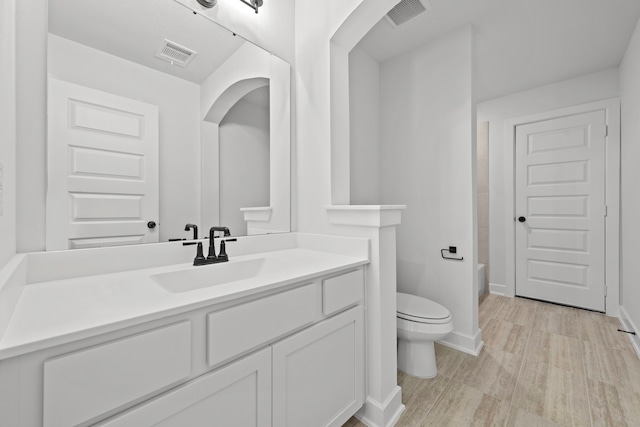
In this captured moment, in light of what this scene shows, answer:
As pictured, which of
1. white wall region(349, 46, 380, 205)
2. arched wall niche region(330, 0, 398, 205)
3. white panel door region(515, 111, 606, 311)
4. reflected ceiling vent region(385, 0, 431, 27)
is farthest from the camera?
white panel door region(515, 111, 606, 311)

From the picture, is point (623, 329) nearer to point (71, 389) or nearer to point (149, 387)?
point (149, 387)

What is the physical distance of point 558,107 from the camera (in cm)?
296

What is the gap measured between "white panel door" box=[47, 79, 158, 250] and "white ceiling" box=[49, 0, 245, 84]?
0.67 ft

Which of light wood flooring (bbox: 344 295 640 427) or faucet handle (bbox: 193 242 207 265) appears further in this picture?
light wood flooring (bbox: 344 295 640 427)

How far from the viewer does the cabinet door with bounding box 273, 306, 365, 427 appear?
992 mm

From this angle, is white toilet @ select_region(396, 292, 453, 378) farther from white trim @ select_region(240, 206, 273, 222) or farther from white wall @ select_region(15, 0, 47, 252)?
white wall @ select_region(15, 0, 47, 252)

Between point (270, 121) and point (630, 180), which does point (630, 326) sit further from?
point (270, 121)

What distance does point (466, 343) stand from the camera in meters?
2.06

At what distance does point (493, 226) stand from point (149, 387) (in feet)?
12.2

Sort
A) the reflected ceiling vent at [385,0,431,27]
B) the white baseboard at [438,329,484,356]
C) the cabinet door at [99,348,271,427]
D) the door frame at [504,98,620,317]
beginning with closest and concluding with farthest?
1. the cabinet door at [99,348,271,427]
2. the reflected ceiling vent at [385,0,431,27]
3. the white baseboard at [438,329,484,356]
4. the door frame at [504,98,620,317]

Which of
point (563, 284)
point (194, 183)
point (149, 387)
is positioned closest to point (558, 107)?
point (563, 284)

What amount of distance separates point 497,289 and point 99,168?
12.9 ft

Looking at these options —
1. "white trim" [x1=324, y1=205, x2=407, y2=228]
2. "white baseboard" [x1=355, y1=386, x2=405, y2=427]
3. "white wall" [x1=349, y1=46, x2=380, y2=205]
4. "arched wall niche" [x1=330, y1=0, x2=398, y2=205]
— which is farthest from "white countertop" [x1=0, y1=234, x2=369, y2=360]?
"white wall" [x1=349, y1=46, x2=380, y2=205]

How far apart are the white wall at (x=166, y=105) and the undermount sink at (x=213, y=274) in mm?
229
